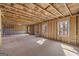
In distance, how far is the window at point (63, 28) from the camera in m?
6.85

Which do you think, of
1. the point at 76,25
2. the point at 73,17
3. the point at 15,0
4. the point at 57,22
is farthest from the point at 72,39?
the point at 15,0

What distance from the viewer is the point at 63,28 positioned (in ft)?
24.0

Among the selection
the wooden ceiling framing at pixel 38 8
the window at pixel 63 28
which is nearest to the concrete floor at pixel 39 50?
the window at pixel 63 28

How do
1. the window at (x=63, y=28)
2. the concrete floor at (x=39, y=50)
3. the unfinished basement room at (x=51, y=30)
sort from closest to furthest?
the concrete floor at (x=39, y=50), the unfinished basement room at (x=51, y=30), the window at (x=63, y=28)

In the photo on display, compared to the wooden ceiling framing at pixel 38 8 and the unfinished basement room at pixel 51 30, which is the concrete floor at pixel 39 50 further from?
the wooden ceiling framing at pixel 38 8

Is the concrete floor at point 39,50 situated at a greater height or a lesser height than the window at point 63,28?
lesser

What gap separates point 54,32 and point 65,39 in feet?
5.20

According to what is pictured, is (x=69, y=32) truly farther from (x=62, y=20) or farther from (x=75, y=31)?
(x=62, y=20)

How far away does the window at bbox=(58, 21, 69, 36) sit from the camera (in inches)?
270

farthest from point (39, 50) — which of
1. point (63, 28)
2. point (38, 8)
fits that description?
point (63, 28)

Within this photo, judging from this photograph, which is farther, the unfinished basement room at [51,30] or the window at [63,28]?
the window at [63,28]

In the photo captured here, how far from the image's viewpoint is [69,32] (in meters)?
6.52

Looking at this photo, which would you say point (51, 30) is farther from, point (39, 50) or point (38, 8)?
point (38, 8)

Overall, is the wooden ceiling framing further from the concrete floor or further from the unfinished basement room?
the concrete floor
